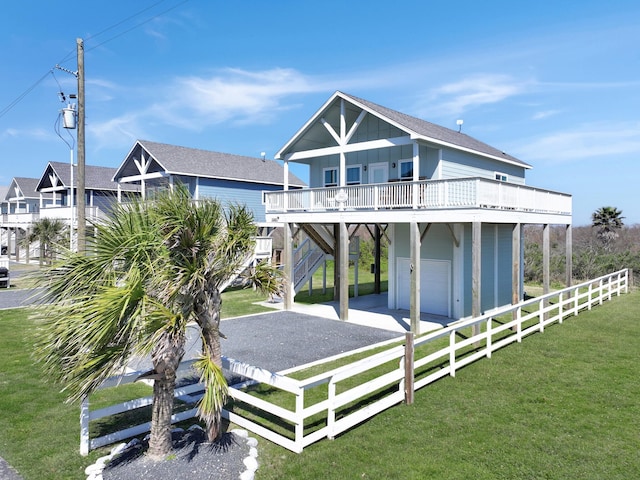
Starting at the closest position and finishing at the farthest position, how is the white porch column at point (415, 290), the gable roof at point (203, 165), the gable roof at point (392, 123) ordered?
the white porch column at point (415, 290), the gable roof at point (392, 123), the gable roof at point (203, 165)

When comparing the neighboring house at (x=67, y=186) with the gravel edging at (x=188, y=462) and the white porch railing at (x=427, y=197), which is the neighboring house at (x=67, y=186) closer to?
the white porch railing at (x=427, y=197)

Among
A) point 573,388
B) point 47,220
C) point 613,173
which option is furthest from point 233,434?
point 613,173

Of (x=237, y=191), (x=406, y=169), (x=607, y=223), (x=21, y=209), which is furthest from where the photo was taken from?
(x=21, y=209)

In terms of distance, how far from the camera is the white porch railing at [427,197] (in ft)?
39.4

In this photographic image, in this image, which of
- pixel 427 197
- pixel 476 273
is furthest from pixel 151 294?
pixel 427 197

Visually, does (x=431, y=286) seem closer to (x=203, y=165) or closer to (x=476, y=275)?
(x=476, y=275)

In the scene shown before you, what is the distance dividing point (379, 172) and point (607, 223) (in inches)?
916

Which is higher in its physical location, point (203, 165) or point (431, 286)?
point (203, 165)

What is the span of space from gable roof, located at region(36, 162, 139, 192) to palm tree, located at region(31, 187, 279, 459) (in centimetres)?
2893

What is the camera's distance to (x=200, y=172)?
24219 mm

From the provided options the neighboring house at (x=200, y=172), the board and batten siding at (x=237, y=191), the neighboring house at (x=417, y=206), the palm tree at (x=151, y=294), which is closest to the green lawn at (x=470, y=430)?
the palm tree at (x=151, y=294)

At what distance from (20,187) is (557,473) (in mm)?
49294

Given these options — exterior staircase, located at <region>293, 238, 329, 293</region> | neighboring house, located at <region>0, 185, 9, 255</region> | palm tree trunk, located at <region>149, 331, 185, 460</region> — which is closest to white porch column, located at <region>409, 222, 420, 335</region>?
exterior staircase, located at <region>293, 238, 329, 293</region>

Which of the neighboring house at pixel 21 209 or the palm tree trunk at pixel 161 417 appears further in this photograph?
the neighboring house at pixel 21 209
